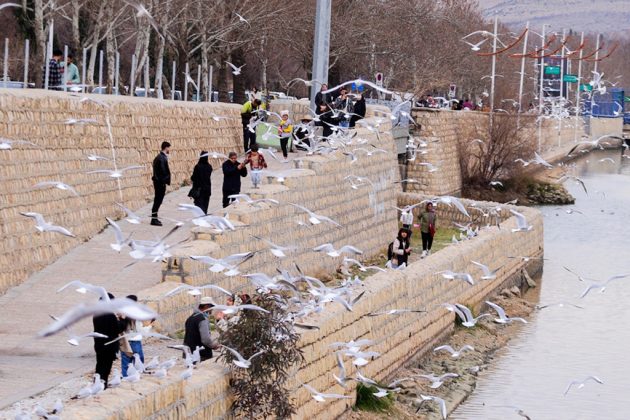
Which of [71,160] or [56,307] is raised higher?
[71,160]

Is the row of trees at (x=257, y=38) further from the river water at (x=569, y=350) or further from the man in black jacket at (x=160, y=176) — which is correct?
the river water at (x=569, y=350)

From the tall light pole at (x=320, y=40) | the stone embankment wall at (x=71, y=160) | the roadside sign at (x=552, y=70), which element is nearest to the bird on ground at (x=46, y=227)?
the stone embankment wall at (x=71, y=160)

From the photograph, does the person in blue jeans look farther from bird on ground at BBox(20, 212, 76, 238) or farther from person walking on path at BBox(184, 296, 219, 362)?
bird on ground at BBox(20, 212, 76, 238)

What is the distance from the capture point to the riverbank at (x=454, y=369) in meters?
17.1

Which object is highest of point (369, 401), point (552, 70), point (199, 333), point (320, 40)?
point (552, 70)

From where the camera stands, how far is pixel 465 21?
2736 inches

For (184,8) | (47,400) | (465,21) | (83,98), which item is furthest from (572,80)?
(47,400)

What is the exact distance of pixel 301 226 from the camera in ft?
71.4

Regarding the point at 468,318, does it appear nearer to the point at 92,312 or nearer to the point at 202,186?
the point at 202,186

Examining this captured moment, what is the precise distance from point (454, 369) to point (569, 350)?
404cm

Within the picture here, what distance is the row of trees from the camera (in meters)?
32.9

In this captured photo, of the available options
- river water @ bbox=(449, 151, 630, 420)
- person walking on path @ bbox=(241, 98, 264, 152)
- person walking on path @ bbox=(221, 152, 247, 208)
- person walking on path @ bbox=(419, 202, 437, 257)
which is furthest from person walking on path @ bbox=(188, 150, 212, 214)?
person walking on path @ bbox=(241, 98, 264, 152)

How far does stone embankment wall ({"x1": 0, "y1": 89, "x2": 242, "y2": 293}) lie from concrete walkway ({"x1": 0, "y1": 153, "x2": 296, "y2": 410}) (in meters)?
0.27

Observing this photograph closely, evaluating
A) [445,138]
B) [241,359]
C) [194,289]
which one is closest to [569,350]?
[194,289]
